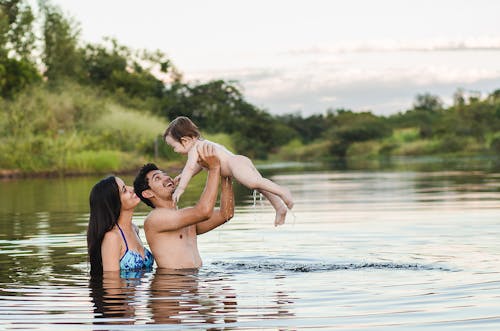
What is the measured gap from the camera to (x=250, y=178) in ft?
33.0

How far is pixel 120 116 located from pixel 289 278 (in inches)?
1800

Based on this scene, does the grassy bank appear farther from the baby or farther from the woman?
the baby

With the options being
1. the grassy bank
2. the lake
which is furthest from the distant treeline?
the lake

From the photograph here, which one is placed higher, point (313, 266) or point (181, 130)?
point (181, 130)

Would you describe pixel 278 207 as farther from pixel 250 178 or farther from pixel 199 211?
pixel 199 211

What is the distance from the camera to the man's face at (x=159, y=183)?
9836 millimetres

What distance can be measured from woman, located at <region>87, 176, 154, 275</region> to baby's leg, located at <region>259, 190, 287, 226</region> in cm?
130

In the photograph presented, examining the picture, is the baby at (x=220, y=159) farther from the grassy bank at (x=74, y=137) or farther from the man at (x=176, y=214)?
the grassy bank at (x=74, y=137)

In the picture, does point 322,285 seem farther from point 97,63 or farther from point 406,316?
point 97,63

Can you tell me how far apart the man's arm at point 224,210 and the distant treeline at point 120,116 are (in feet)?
108

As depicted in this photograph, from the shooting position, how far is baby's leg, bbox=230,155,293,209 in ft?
32.8

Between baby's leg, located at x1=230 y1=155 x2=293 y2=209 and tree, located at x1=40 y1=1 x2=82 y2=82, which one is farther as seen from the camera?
tree, located at x1=40 y1=1 x2=82 y2=82

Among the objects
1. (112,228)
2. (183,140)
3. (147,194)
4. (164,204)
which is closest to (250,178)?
(183,140)

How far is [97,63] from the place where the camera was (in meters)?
73.9
